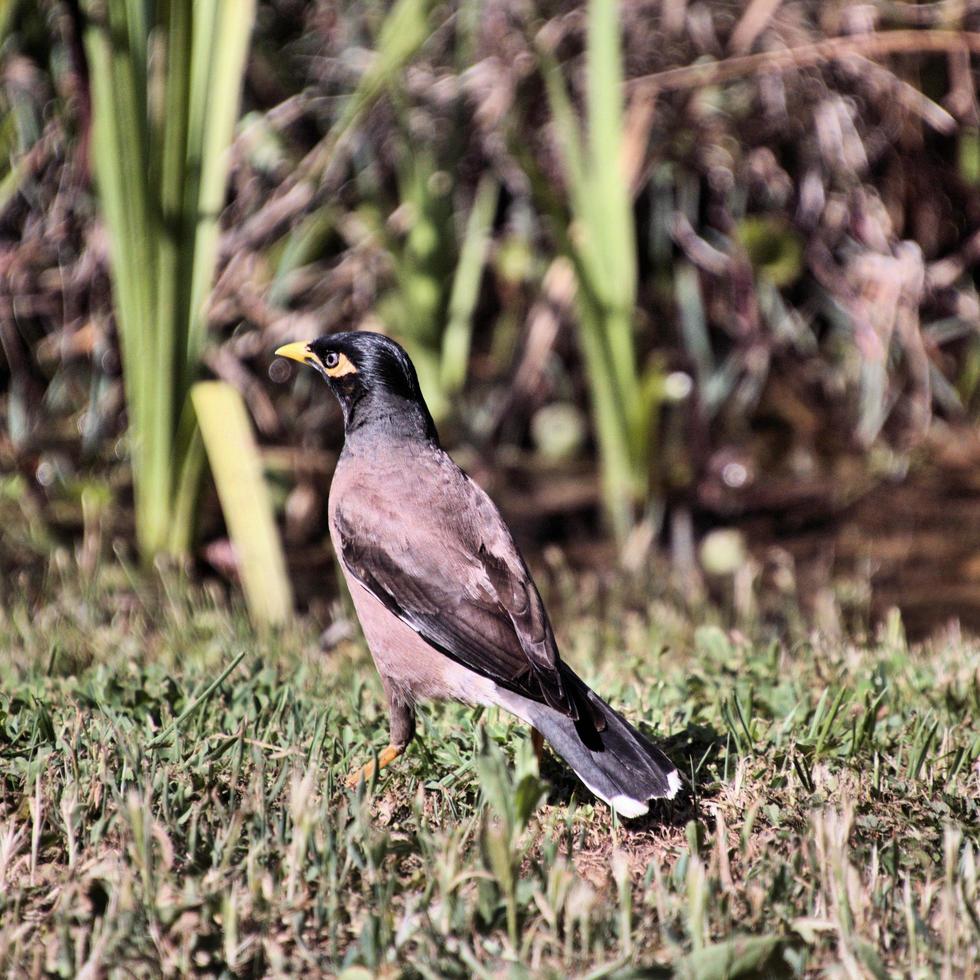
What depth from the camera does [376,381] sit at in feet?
13.1

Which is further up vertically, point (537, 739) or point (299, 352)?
point (299, 352)

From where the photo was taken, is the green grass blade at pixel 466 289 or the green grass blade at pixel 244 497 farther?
the green grass blade at pixel 466 289

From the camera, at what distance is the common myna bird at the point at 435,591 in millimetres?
3100

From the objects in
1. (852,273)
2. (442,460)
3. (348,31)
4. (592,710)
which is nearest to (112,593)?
(442,460)

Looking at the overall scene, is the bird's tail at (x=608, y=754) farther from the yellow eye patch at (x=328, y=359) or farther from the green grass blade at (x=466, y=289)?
the green grass blade at (x=466, y=289)

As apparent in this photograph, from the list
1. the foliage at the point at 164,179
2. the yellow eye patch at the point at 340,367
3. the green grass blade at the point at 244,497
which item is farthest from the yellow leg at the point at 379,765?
the foliage at the point at 164,179

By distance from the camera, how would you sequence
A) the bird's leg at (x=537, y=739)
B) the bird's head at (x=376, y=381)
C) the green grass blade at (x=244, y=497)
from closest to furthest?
the bird's leg at (x=537, y=739) < the bird's head at (x=376, y=381) < the green grass blade at (x=244, y=497)

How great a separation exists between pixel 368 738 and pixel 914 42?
15.8 ft

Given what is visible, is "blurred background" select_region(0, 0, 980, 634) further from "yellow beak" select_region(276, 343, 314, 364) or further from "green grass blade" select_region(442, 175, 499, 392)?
"yellow beak" select_region(276, 343, 314, 364)

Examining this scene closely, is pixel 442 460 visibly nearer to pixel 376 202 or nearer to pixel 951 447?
pixel 376 202

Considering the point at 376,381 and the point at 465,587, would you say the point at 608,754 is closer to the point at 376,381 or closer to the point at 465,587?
the point at 465,587

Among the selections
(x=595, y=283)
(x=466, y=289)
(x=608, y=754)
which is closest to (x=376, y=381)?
(x=608, y=754)

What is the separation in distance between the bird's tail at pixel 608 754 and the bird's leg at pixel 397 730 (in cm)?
34

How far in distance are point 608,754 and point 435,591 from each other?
662 mm
